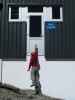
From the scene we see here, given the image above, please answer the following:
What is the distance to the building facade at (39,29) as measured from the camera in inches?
1167

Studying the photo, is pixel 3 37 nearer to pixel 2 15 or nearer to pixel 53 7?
pixel 2 15

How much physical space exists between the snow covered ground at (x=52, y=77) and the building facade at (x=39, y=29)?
30.4 inches

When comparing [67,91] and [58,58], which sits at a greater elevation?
[58,58]

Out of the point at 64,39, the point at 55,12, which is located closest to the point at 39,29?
the point at 55,12

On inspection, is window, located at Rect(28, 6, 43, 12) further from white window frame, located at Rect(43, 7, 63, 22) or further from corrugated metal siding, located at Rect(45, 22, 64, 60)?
corrugated metal siding, located at Rect(45, 22, 64, 60)

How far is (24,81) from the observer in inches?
1139

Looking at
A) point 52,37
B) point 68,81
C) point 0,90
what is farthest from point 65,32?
point 0,90

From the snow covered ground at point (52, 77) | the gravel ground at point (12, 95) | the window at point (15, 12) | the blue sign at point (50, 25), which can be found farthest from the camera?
the window at point (15, 12)

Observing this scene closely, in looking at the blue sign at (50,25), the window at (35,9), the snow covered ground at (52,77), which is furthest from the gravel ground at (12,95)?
the window at (35,9)

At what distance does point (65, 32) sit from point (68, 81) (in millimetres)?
3188

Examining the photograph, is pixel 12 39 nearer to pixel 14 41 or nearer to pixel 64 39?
pixel 14 41

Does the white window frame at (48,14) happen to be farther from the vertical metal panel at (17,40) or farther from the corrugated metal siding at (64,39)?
the vertical metal panel at (17,40)

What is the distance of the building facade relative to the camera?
29641 millimetres

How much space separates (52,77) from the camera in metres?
29.0
